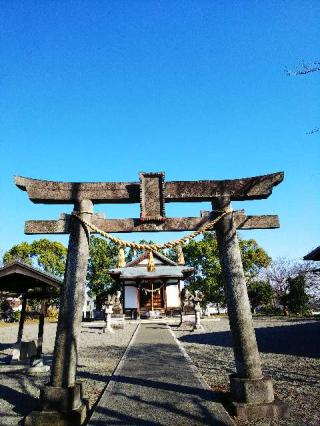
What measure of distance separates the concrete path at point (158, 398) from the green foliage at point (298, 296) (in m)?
27.2

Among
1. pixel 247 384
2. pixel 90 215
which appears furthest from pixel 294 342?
pixel 90 215

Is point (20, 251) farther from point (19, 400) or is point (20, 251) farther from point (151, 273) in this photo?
point (19, 400)

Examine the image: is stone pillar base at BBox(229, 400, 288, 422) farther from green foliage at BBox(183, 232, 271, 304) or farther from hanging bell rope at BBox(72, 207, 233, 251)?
green foliage at BBox(183, 232, 271, 304)

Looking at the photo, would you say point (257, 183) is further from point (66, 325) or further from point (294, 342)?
point (294, 342)

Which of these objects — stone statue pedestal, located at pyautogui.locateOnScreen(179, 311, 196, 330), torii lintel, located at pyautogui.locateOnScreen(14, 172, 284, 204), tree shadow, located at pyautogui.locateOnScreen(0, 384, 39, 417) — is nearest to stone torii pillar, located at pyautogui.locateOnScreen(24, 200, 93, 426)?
torii lintel, located at pyautogui.locateOnScreen(14, 172, 284, 204)

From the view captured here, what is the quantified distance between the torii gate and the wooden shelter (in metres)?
4.65

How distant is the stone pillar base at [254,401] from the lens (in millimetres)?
4699

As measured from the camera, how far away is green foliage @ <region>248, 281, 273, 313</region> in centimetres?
3678

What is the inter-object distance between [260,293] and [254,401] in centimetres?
3454

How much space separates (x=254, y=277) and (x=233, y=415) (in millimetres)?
38638

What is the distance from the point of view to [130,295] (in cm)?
3095

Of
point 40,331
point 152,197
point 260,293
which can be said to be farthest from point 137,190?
point 260,293

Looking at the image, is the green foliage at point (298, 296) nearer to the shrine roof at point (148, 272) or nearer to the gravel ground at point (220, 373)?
the shrine roof at point (148, 272)

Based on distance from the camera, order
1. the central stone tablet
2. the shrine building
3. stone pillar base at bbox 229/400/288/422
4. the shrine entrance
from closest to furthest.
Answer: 1. stone pillar base at bbox 229/400/288/422
2. the central stone tablet
3. the shrine building
4. the shrine entrance
